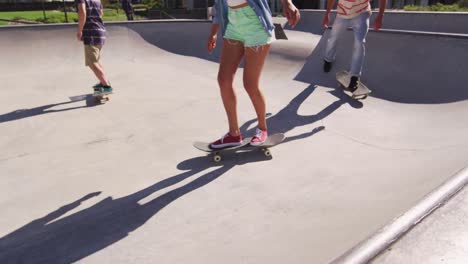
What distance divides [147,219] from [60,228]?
1.83 feet

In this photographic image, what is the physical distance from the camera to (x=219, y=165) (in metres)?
3.23

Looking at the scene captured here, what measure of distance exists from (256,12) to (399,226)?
2009 millimetres

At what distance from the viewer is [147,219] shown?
2.42 metres

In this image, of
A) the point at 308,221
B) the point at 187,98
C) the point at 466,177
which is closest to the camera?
the point at 466,177

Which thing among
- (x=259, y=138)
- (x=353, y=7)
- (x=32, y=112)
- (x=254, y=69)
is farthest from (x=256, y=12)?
(x=32, y=112)

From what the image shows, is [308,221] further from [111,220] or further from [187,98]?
[187,98]

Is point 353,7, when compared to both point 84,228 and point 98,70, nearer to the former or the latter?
point 98,70

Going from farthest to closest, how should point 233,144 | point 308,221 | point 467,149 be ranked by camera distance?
point 233,144 < point 467,149 < point 308,221

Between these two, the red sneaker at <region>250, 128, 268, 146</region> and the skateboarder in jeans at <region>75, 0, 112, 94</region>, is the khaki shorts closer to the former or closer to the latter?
the skateboarder in jeans at <region>75, 0, 112, 94</region>

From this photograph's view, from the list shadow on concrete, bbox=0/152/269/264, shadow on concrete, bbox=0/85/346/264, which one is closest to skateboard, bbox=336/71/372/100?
shadow on concrete, bbox=0/85/346/264

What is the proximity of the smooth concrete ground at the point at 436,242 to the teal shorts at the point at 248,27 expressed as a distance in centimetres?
191

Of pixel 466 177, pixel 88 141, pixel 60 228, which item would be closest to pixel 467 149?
pixel 466 177

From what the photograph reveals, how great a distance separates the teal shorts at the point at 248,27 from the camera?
296cm

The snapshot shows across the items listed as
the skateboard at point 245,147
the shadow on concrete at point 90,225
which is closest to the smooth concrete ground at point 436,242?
the shadow on concrete at point 90,225
